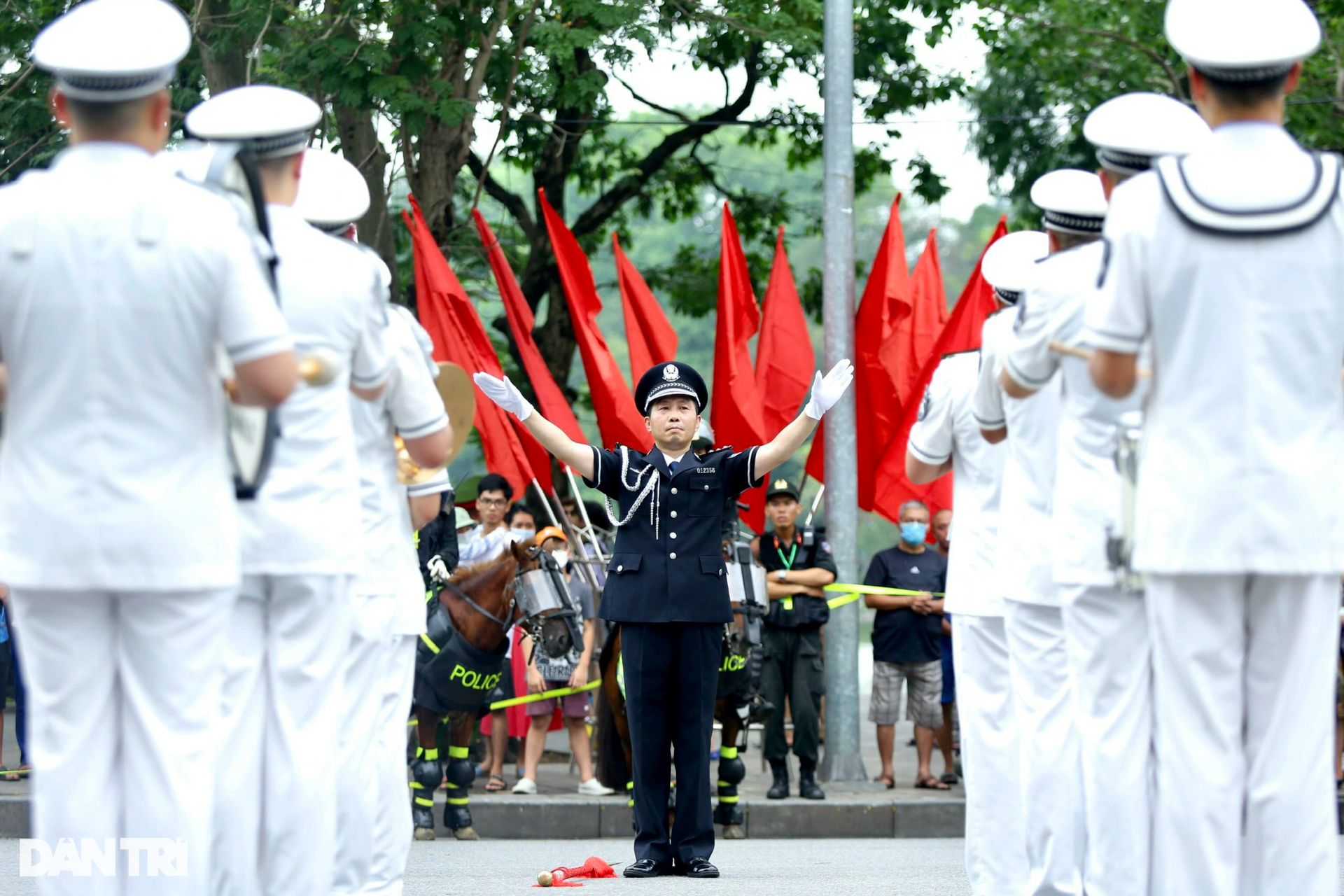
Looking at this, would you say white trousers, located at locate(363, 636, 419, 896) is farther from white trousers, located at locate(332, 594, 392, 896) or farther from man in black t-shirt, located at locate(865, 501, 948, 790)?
man in black t-shirt, located at locate(865, 501, 948, 790)

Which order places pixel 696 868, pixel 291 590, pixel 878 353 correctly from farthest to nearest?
pixel 878 353
pixel 696 868
pixel 291 590

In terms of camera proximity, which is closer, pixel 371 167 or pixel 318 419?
pixel 318 419

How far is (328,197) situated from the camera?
19.3ft

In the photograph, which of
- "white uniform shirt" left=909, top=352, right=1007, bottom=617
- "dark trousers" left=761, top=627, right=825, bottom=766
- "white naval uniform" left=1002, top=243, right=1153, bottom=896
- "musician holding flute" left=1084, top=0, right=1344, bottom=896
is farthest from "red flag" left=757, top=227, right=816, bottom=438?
"musician holding flute" left=1084, top=0, right=1344, bottom=896

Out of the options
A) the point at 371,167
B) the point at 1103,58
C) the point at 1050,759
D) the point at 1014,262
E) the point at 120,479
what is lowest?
the point at 1050,759

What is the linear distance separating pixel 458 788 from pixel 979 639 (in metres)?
5.55

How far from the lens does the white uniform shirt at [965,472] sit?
6602 mm

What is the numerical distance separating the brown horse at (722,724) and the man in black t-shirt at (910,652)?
2.20 metres

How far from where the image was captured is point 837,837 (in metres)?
12.5

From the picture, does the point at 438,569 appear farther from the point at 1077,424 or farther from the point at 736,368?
the point at 1077,424

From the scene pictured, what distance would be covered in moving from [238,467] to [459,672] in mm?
6728

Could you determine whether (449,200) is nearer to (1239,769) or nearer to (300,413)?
(300,413)

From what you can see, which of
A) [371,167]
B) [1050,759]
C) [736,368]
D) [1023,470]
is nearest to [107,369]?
[1023,470]

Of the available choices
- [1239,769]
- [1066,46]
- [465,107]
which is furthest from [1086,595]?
[1066,46]
